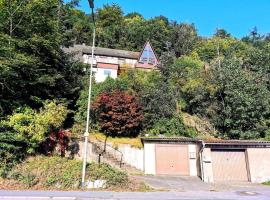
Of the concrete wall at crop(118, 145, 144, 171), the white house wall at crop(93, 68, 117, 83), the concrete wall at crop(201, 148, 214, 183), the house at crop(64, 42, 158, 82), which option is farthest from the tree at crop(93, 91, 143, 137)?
the house at crop(64, 42, 158, 82)

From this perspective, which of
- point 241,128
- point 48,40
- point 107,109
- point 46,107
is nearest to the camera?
point 46,107

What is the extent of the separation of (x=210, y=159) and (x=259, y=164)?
385 cm

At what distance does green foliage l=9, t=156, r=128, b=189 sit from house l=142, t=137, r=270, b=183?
7.37 metres

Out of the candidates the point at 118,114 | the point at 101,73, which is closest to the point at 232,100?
the point at 118,114

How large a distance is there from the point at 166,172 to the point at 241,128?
352 inches

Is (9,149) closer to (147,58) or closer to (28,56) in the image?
(28,56)

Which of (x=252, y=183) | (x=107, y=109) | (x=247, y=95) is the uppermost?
(x=247, y=95)

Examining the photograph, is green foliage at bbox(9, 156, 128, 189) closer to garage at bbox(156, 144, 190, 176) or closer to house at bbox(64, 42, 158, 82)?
garage at bbox(156, 144, 190, 176)

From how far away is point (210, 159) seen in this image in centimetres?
2262

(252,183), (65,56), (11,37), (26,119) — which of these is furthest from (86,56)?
(252,183)

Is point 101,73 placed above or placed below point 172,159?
above

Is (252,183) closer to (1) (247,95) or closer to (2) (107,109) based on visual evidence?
(1) (247,95)

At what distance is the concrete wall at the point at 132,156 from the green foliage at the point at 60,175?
637 cm

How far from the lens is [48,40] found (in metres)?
23.7
